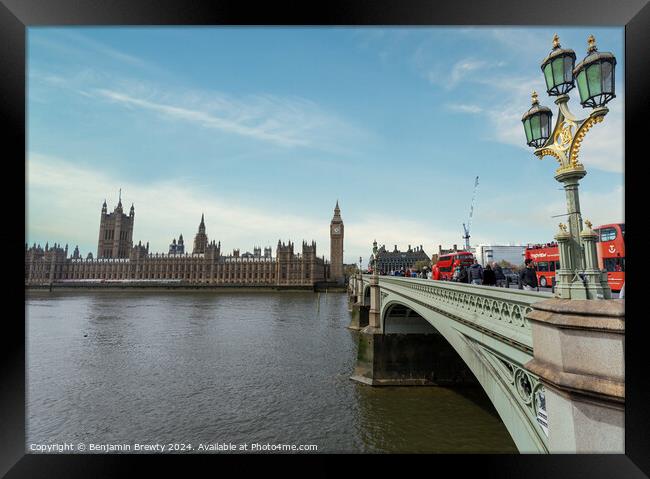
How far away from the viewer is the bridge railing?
4.35 meters

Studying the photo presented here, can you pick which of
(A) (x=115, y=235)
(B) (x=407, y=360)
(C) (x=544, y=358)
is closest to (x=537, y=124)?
(C) (x=544, y=358)

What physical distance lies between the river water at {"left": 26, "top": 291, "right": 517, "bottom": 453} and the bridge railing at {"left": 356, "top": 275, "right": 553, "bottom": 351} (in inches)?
153

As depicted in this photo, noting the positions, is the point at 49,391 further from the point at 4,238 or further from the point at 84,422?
the point at 4,238

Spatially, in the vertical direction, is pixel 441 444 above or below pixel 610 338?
below

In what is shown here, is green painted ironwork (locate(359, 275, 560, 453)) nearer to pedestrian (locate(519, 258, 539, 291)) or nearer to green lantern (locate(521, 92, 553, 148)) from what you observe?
pedestrian (locate(519, 258, 539, 291))

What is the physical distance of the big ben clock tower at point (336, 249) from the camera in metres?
117

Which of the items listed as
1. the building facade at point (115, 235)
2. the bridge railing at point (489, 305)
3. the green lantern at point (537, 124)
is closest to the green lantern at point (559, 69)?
the green lantern at point (537, 124)

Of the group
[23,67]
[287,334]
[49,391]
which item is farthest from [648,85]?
[287,334]

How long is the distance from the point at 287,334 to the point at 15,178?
25896 mm

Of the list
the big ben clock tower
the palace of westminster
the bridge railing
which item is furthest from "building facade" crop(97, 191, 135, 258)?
the bridge railing

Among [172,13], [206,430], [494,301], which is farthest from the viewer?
[206,430]

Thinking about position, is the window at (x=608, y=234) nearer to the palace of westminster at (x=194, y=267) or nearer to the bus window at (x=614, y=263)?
the bus window at (x=614, y=263)

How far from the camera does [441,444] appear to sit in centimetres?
1112

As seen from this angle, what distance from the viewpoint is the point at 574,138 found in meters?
3.39
